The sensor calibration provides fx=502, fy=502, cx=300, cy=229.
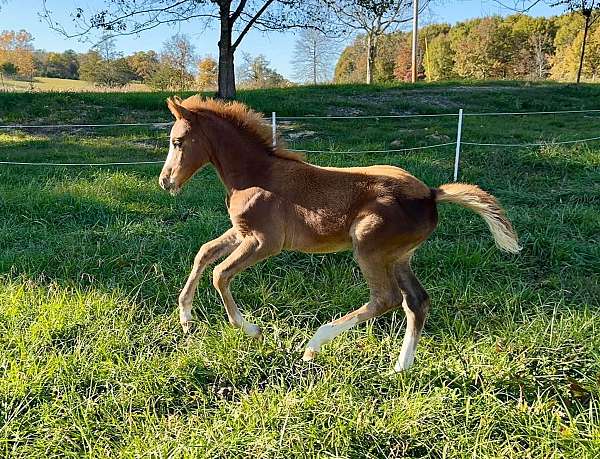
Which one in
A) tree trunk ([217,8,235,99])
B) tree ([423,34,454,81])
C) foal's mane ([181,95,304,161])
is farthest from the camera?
tree ([423,34,454,81])

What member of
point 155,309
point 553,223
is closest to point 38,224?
point 155,309

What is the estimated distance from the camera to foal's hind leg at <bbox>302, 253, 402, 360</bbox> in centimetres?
286

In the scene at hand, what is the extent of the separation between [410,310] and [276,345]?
867 mm

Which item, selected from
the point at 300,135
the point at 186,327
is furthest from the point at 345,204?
the point at 300,135

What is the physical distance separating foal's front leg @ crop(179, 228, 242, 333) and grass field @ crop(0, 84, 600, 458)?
0.38ft

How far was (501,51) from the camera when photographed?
44.2 meters

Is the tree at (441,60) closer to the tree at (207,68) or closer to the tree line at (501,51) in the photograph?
the tree line at (501,51)

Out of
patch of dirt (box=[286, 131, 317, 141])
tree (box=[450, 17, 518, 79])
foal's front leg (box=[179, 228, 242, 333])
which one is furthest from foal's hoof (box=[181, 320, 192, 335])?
tree (box=[450, 17, 518, 79])

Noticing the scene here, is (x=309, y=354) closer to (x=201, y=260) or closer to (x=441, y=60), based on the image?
(x=201, y=260)

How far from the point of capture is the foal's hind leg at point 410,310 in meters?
2.96

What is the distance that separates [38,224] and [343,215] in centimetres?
395

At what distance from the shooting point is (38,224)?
5.39 m

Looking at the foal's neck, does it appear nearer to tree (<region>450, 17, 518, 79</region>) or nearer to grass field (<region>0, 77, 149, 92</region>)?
grass field (<region>0, 77, 149, 92</region>)

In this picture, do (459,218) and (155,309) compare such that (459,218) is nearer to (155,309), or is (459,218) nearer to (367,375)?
(367,375)
